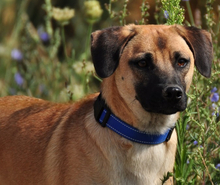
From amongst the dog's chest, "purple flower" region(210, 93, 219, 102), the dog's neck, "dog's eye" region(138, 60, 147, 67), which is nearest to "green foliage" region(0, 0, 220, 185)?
"purple flower" region(210, 93, 219, 102)

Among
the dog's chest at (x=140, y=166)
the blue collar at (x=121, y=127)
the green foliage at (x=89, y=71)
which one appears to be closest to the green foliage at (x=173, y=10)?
the green foliage at (x=89, y=71)

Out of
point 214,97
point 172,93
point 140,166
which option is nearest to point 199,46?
point 172,93

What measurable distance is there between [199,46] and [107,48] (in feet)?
2.25

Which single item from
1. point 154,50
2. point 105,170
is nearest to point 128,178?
point 105,170

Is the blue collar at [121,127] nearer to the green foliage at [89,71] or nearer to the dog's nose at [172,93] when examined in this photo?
the green foliage at [89,71]

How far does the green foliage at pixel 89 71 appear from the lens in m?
4.27

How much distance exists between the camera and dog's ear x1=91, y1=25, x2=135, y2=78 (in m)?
3.71

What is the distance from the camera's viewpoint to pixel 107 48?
12.4ft

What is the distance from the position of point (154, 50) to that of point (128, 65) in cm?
21

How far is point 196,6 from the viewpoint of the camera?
8430 mm

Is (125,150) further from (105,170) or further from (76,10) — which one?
(76,10)

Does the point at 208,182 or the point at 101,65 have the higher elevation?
the point at 101,65

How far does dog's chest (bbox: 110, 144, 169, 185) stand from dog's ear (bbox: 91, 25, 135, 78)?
1.96ft

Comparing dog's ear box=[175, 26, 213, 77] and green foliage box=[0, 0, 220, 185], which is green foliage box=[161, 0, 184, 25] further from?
dog's ear box=[175, 26, 213, 77]
